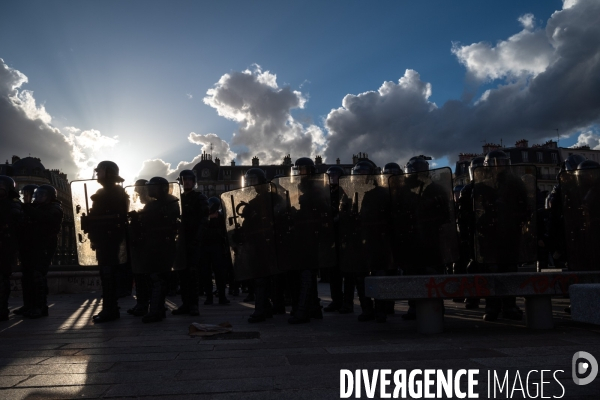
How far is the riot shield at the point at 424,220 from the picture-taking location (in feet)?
20.5

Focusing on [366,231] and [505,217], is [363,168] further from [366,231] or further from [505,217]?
[505,217]

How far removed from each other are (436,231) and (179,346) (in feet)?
10.6

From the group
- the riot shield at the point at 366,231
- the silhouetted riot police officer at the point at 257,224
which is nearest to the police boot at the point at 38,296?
the silhouetted riot police officer at the point at 257,224

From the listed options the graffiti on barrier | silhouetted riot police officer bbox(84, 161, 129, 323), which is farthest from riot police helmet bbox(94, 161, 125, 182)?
the graffiti on barrier

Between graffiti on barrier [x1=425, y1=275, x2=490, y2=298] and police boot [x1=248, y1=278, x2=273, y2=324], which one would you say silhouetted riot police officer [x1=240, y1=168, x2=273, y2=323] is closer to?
police boot [x1=248, y1=278, x2=273, y2=324]

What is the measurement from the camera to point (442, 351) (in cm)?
429

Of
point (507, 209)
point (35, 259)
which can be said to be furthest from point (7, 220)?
point (507, 209)

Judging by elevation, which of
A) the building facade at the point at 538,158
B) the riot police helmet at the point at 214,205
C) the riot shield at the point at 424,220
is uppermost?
the building facade at the point at 538,158

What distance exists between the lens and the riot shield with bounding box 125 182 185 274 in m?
7.04

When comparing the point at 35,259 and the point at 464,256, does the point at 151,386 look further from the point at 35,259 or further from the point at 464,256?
the point at 464,256

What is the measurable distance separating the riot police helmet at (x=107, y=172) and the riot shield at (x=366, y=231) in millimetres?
3311

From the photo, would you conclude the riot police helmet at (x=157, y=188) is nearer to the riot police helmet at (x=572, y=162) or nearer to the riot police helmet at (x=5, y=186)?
the riot police helmet at (x=5, y=186)

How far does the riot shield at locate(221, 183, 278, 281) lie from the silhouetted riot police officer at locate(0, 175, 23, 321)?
329 centimetres

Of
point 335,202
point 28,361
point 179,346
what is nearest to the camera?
point 28,361
